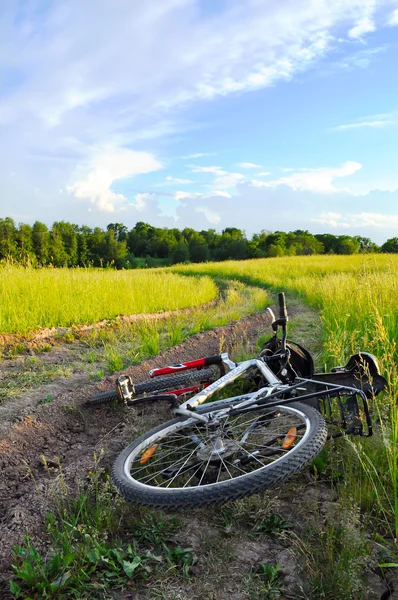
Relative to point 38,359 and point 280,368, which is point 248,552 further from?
point 38,359

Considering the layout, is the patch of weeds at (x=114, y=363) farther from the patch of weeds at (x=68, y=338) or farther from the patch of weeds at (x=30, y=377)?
the patch of weeds at (x=68, y=338)

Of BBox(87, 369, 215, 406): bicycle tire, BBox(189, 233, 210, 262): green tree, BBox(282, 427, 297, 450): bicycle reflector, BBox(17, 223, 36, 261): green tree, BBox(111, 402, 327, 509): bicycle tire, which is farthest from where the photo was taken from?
BBox(189, 233, 210, 262): green tree

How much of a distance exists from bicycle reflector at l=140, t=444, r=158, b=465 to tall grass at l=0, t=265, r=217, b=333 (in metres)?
4.89

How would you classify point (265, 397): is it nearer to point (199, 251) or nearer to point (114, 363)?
point (114, 363)

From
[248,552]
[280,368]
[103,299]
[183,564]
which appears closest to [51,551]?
[183,564]

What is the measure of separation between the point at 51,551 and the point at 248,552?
45.6 inches

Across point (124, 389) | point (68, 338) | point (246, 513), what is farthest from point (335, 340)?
point (68, 338)

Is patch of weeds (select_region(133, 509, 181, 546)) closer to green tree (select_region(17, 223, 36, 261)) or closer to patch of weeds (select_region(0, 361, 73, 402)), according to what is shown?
patch of weeds (select_region(0, 361, 73, 402))

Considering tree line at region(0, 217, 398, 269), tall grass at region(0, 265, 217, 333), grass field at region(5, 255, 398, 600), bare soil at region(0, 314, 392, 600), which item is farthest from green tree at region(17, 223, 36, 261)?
bare soil at region(0, 314, 392, 600)

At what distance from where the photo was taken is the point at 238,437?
3.28 metres

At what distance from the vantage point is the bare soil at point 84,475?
237cm

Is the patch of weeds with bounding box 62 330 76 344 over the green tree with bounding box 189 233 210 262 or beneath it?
beneath

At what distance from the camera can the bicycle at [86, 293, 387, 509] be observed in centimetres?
254

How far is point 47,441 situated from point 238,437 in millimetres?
1978
